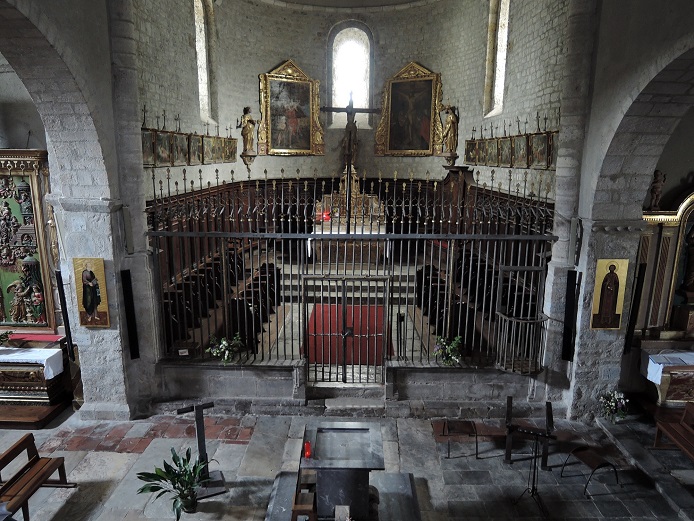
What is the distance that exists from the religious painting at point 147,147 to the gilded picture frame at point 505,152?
6899 mm

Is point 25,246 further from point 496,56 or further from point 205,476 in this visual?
point 496,56

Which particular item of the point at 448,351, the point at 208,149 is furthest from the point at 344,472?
the point at 208,149

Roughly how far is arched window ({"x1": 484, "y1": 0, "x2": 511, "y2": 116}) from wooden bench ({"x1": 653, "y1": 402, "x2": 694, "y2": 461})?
25.6 feet

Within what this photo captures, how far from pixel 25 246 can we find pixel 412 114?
11415 mm

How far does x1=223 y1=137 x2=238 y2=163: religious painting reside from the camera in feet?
42.9

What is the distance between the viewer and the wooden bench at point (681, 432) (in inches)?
238

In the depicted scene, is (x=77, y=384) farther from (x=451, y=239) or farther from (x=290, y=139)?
(x=290, y=139)

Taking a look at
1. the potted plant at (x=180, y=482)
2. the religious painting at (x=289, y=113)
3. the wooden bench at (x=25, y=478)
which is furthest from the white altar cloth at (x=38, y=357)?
the religious painting at (x=289, y=113)

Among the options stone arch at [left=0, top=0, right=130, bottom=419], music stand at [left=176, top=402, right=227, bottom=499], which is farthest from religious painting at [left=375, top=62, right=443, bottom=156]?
music stand at [left=176, top=402, right=227, bottom=499]

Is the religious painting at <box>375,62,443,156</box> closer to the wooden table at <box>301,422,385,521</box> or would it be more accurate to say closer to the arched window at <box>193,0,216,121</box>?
the arched window at <box>193,0,216,121</box>

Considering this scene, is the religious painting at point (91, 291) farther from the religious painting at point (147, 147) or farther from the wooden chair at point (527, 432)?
the wooden chair at point (527, 432)

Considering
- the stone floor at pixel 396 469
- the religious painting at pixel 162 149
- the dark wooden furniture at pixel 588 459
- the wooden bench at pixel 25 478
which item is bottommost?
the stone floor at pixel 396 469

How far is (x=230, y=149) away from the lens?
13516 mm

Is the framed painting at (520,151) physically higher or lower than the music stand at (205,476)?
higher
